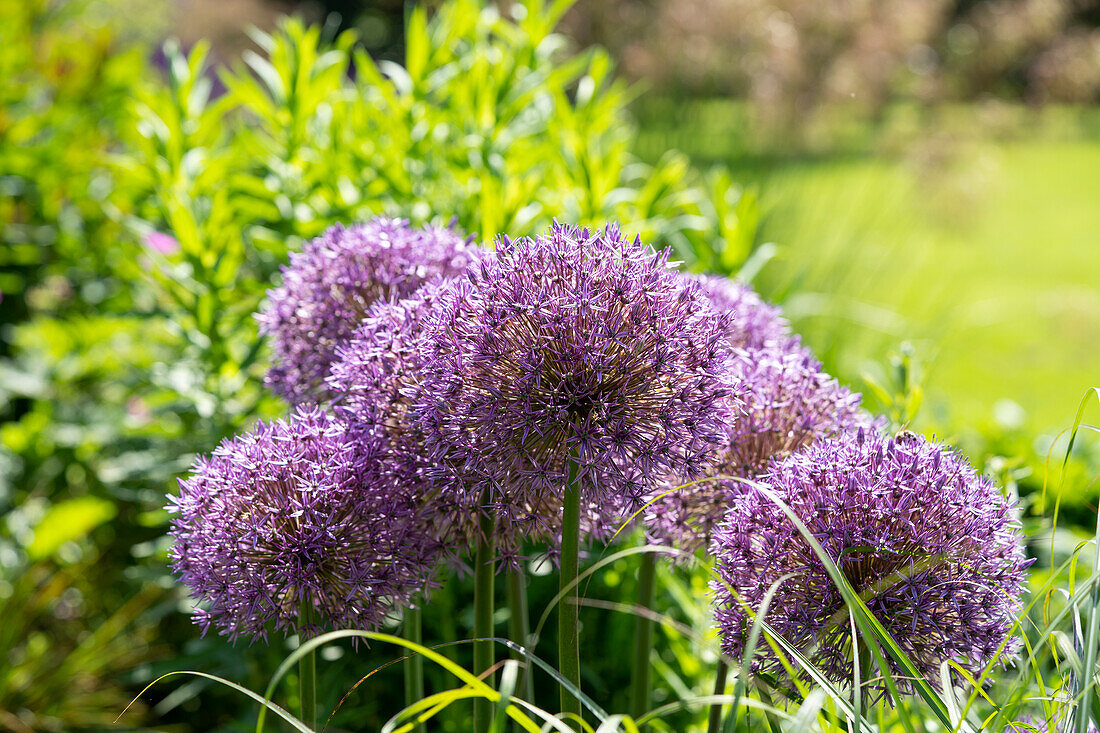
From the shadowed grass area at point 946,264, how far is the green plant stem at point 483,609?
124cm

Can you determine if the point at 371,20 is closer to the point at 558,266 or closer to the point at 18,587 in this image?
the point at 18,587

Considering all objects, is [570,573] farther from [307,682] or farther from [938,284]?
[938,284]

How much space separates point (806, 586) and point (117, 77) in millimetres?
5424

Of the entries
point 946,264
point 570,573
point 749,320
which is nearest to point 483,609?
point 570,573

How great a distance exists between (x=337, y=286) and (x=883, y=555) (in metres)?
1.12

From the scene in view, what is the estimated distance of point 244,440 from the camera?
5.13 ft

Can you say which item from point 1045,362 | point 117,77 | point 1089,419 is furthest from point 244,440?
point 1045,362

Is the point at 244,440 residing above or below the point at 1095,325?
above

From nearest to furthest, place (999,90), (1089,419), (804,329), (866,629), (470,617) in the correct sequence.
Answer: (866,629)
(470,617)
(804,329)
(1089,419)
(999,90)

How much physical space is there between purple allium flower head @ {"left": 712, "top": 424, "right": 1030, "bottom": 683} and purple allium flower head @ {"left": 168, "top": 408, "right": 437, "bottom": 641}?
53 centimetres

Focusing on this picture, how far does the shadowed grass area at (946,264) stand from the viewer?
16.4 ft

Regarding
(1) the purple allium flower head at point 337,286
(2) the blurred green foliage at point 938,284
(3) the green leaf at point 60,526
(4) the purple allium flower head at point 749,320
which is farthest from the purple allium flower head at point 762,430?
(3) the green leaf at point 60,526

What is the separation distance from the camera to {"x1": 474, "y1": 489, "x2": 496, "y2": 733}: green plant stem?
5.08ft

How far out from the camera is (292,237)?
2.80 m
